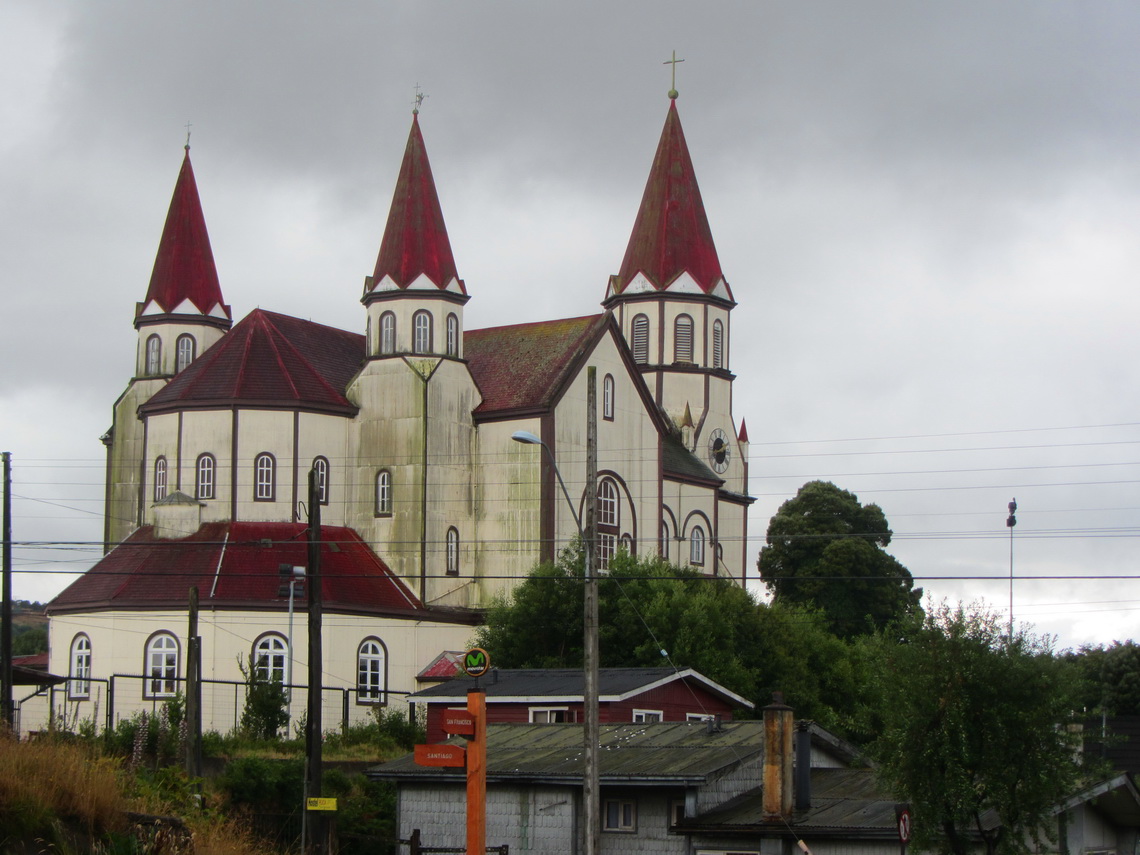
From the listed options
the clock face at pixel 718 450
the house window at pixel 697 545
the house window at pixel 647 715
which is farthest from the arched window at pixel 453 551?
the house window at pixel 647 715

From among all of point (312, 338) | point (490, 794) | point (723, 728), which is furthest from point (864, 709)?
point (312, 338)

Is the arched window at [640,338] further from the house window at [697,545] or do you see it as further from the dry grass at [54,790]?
the dry grass at [54,790]

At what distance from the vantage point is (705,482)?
72.1 metres

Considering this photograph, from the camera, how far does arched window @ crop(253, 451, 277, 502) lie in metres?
61.2

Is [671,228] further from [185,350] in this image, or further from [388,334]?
[185,350]

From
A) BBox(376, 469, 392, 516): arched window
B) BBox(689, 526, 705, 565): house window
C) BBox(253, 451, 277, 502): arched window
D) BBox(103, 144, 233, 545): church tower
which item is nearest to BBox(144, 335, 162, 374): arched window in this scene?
BBox(103, 144, 233, 545): church tower

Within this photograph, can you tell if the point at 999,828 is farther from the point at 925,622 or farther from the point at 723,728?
the point at 723,728

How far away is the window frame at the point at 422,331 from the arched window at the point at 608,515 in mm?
8072

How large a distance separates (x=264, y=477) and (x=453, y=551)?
7.20 meters

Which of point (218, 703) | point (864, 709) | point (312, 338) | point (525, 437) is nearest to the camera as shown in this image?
point (525, 437)

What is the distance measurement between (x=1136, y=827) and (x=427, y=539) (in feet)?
115

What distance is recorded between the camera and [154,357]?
227 feet

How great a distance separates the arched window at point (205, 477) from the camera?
61.5m

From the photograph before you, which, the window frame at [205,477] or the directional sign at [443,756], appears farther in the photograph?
the window frame at [205,477]
